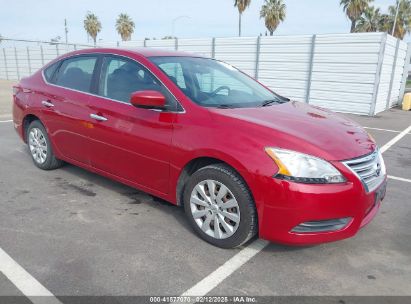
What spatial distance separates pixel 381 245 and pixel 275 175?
1402 mm

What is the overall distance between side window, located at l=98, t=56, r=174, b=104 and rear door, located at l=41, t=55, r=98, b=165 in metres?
0.23

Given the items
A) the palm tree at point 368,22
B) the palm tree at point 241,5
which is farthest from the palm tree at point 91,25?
the palm tree at point 368,22

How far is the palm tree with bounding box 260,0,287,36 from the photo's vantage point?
36469 mm

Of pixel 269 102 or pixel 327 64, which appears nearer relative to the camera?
Result: pixel 269 102

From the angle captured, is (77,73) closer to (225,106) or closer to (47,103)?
(47,103)

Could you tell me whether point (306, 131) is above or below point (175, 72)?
below

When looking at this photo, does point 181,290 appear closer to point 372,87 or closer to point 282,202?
point 282,202

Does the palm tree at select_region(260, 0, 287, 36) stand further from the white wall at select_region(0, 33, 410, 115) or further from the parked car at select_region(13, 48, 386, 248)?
the parked car at select_region(13, 48, 386, 248)

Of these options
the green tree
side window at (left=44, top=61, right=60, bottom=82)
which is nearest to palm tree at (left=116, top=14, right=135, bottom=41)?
the green tree

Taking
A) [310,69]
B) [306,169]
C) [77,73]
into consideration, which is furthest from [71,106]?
[310,69]

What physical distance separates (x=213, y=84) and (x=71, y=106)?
169cm

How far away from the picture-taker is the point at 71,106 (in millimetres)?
4199

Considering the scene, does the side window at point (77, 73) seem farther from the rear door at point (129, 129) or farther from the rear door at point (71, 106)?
the rear door at point (129, 129)

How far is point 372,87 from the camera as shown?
12516mm
